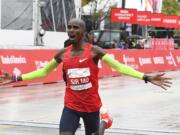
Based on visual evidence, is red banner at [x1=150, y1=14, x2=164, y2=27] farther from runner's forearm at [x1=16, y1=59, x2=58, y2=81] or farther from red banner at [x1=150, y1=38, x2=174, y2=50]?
runner's forearm at [x1=16, y1=59, x2=58, y2=81]

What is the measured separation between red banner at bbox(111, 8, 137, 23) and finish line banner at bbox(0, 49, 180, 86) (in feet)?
19.4

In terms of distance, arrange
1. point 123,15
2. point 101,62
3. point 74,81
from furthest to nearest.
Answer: point 123,15 → point 101,62 → point 74,81

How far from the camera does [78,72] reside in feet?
20.8

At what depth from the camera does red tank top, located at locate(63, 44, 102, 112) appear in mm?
6336

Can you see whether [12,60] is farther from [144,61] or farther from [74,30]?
[74,30]

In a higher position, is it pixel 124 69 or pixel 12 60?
pixel 124 69

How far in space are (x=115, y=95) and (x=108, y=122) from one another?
320 inches

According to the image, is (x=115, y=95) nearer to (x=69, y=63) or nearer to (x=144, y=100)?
(x=144, y=100)

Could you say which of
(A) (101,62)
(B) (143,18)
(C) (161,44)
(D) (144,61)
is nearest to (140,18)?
(B) (143,18)

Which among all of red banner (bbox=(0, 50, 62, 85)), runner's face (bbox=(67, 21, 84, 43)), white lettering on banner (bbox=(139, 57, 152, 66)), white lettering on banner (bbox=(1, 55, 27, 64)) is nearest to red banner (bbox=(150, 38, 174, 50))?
white lettering on banner (bbox=(139, 57, 152, 66))

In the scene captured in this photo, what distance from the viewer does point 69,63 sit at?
635cm

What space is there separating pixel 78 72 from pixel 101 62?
633 inches

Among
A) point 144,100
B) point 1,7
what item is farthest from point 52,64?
point 1,7

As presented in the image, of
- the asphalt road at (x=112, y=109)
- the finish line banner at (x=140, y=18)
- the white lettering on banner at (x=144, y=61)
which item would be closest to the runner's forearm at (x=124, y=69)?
the asphalt road at (x=112, y=109)
